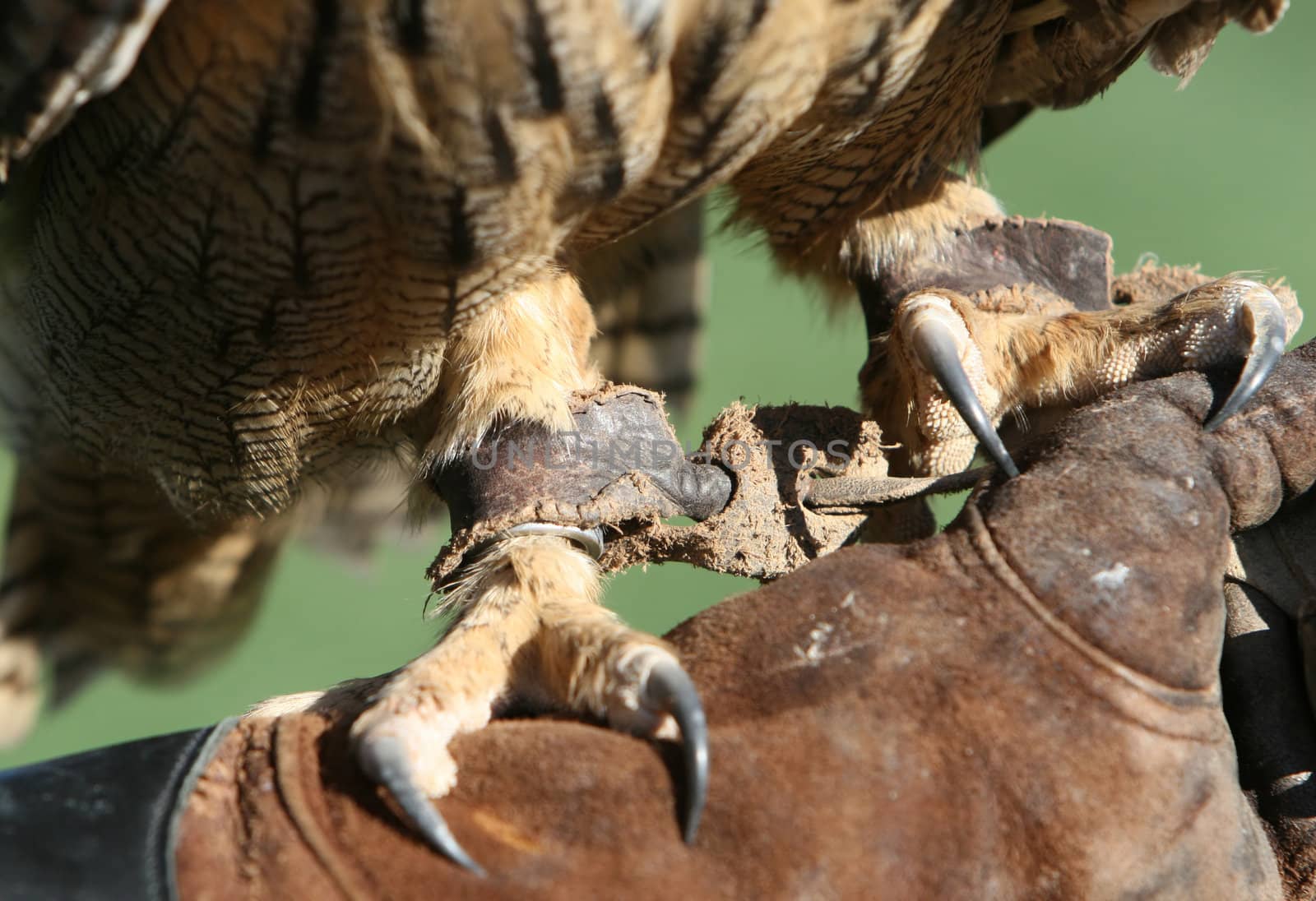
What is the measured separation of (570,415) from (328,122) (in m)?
0.40

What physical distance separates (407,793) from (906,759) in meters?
0.31

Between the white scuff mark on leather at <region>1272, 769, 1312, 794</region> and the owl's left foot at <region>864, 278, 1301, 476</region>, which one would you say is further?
the owl's left foot at <region>864, 278, 1301, 476</region>

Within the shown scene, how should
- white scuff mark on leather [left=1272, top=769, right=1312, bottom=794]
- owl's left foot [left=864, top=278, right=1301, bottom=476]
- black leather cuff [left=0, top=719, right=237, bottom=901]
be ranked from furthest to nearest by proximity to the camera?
1. owl's left foot [left=864, top=278, right=1301, bottom=476]
2. white scuff mark on leather [left=1272, top=769, right=1312, bottom=794]
3. black leather cuff [left=0, top=719, right=237, bottom=901]

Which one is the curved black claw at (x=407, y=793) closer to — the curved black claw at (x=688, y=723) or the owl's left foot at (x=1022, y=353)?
the curved black claw at (x=688, y=723)

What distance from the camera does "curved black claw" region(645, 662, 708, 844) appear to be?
0.70m

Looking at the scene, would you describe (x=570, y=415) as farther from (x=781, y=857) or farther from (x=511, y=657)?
(x=781, y=857)

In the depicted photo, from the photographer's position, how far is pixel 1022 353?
1167mm

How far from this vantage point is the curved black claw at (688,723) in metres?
0.70

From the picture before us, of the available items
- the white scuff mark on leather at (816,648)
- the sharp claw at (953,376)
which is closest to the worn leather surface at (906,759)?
the white scuff mark on leather at (816,648)

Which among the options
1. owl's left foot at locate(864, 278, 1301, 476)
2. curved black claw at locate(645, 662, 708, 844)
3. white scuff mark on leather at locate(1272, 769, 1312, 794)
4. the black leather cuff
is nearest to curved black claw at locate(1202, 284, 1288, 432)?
owl's left foot at locate(864, 278, 1301, 476)

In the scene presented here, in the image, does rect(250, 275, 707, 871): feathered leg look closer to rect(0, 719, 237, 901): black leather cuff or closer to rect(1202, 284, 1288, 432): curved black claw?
rect(0, 719, 237, 901): black leather cuff

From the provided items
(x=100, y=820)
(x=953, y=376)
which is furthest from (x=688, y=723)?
(x=953, y=376)

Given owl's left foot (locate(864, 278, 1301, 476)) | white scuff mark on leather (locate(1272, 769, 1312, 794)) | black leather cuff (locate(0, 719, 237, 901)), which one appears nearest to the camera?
black leather cuff (locate(0, 719, 237, 901))

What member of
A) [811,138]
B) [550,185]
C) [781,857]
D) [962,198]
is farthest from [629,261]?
[781,857]
